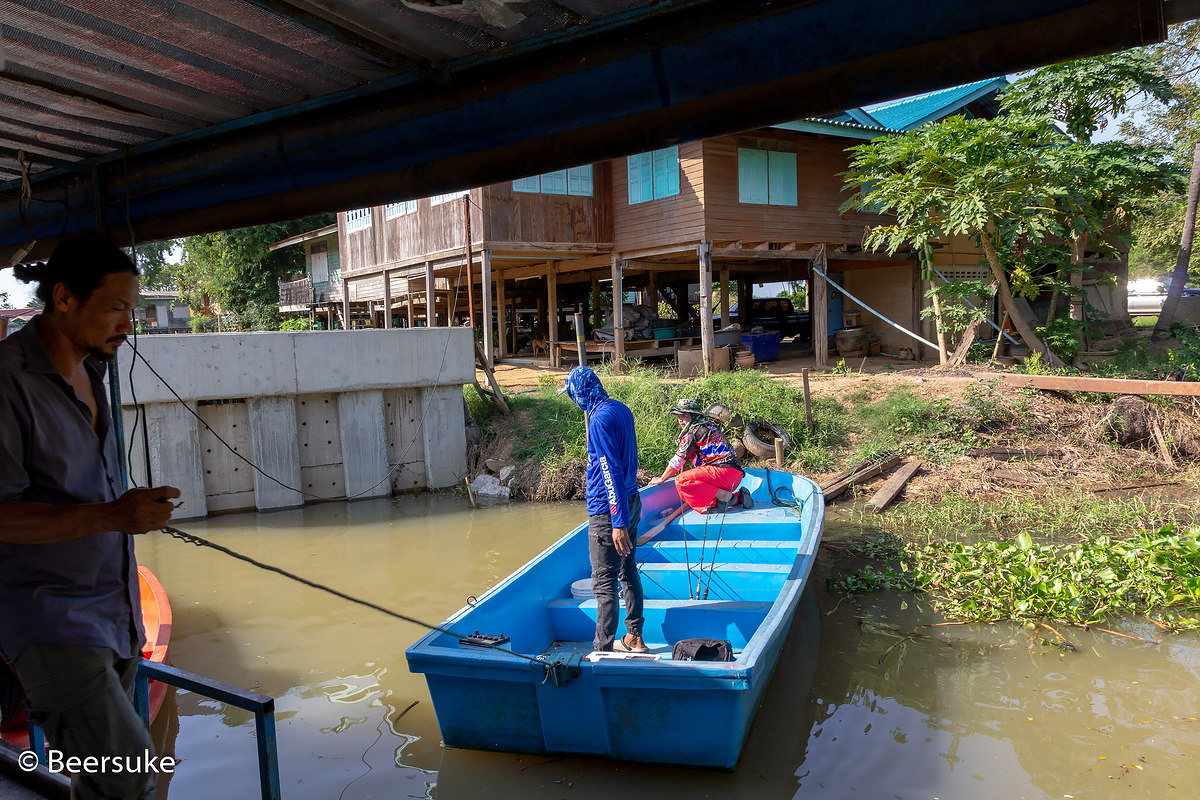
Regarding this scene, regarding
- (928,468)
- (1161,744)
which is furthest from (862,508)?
(1161,744)

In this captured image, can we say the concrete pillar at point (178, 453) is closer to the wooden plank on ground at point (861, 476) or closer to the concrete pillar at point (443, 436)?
the concrete pillar at point (443, 436)

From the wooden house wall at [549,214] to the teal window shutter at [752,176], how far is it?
2928 millimetres

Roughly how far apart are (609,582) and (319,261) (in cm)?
2792

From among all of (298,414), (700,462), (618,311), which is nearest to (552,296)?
(618,311)

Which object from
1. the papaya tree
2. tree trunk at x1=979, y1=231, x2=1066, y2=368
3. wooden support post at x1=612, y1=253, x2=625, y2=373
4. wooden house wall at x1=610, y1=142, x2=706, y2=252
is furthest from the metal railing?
tree trunk at x1=979, y1=231, x2=1066, y2=368

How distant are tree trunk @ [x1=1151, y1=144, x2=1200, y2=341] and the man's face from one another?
17.1 m

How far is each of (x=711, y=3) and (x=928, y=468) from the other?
9799 millimetres

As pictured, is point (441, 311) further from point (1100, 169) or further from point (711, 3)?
point (711, 3)

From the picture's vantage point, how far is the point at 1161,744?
15.1 ft

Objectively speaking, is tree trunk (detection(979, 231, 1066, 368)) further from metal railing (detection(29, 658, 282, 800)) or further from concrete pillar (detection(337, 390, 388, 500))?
metal railing (detection(29, 658, 282, 800))

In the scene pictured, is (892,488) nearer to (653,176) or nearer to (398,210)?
(653,176)

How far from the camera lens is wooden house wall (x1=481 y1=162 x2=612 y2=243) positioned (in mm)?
15477

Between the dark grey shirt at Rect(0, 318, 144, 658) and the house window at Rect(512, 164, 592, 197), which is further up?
the house window at Rect(512, 164, 592, 197)

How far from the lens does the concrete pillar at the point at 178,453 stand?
33.9 feet
